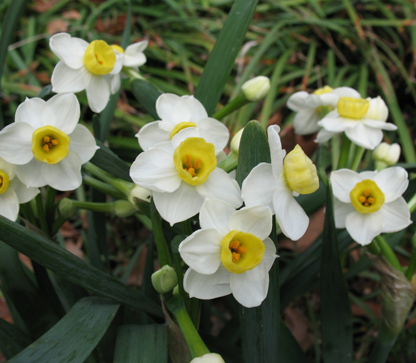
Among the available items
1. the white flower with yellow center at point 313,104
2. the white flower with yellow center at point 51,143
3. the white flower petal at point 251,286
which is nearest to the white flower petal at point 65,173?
the white flower with yellow center at point 51,143

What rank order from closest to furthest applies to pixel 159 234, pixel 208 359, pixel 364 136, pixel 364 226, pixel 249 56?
pixel 208 359 < pixel 159 234 < pixel 364 226 < pixel 364 136 < pixel 249 56

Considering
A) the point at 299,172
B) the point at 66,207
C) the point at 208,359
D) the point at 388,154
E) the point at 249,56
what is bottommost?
the point at 249,56

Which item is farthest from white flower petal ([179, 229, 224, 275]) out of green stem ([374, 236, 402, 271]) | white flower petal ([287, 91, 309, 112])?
white flower petal ([287, 91, 309, 112])

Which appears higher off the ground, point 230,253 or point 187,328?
point 230,253

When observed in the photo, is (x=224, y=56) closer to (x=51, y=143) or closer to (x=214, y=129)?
(x=214, y=129)

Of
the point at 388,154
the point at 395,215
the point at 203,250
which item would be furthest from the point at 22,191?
the point at 388,154

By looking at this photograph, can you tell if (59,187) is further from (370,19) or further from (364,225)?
(370,19)

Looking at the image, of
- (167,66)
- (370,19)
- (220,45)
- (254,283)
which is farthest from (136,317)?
(370,19)
